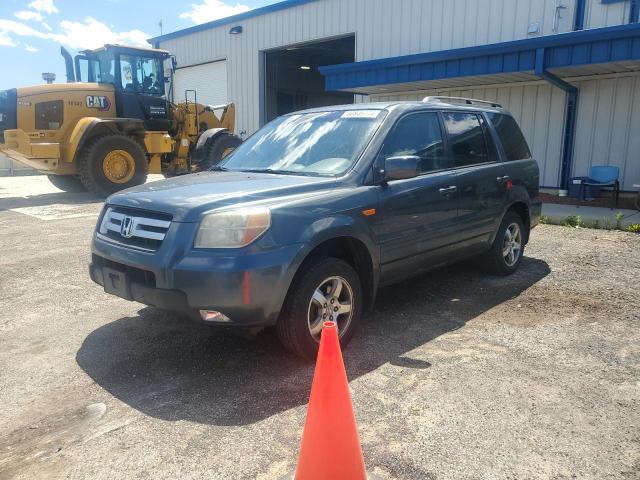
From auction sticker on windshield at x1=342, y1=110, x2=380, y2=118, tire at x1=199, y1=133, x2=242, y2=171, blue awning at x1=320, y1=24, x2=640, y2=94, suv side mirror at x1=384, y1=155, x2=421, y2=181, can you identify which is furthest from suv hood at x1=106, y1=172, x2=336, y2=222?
tire at x1=199, y1=133, x2=242, y2=171

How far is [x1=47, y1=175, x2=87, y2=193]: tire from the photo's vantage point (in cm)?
1306

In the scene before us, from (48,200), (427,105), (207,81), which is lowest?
(48,200)

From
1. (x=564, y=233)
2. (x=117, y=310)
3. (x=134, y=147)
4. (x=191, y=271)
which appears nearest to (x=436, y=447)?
(x=191, y=271)

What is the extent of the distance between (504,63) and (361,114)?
311 inches

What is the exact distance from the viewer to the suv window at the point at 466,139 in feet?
16.6

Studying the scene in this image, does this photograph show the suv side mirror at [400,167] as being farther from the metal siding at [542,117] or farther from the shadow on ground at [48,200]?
the metal siding at [542,117]

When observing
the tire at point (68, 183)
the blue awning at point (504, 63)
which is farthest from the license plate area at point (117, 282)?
the tire at point (68, 183)

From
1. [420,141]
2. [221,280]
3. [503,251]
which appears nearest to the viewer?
[221,280]

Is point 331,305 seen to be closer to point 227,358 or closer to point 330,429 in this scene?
point 227,358

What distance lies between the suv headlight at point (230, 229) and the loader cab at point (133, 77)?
11.1m

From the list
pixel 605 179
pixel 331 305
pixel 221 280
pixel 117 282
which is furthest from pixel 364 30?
pixel 221 280

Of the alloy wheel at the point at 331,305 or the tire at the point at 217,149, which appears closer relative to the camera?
the alloy wheel at the point at 331,305

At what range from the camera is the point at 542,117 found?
12.8m

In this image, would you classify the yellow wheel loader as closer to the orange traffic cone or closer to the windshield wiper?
the windshield wiper
